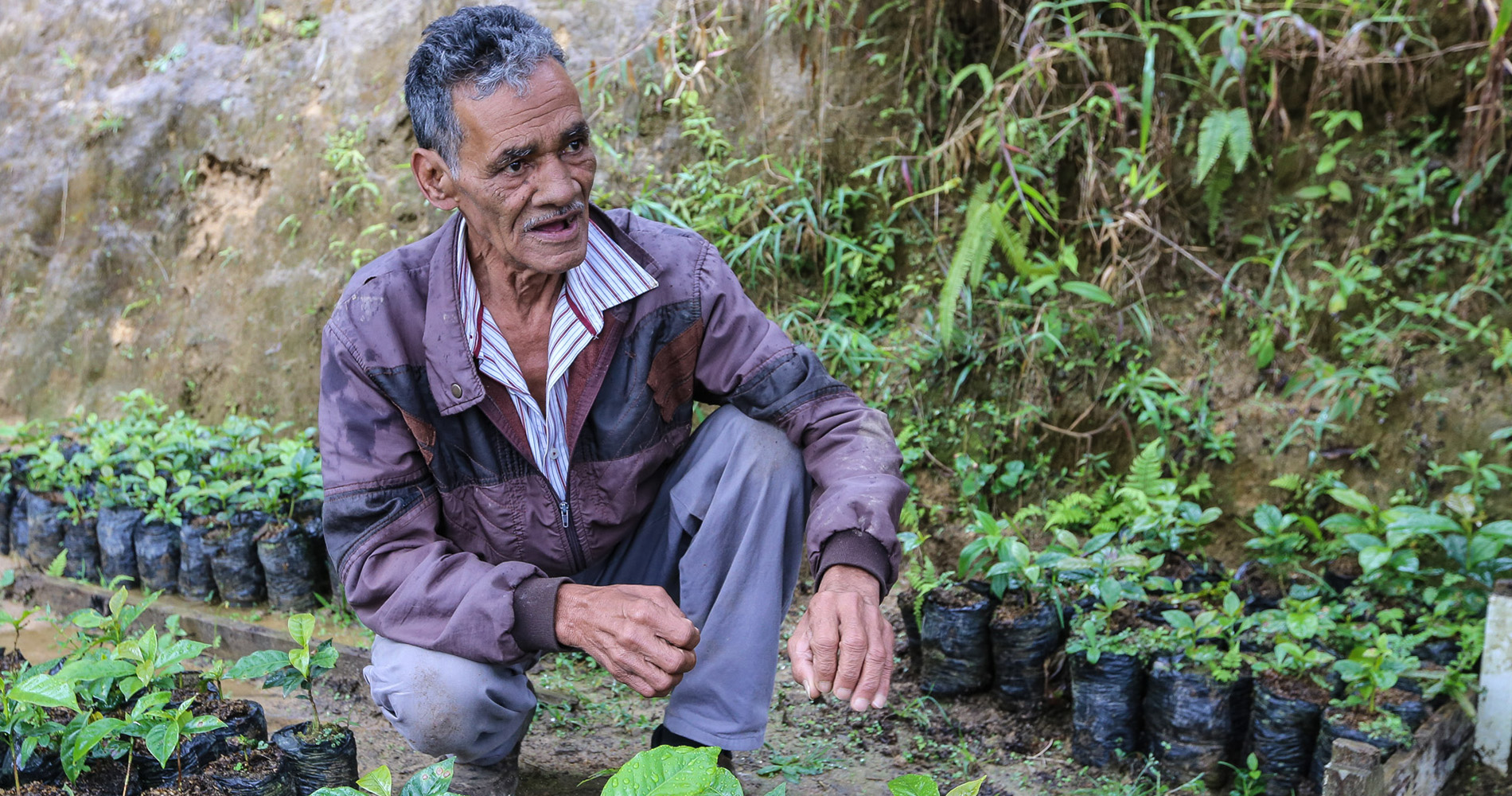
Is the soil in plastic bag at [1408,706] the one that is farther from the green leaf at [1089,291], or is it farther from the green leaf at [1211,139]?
the green leaf at [1211,139]

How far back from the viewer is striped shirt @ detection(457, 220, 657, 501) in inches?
84.0

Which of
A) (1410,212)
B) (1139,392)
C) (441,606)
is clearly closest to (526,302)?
(441,606)

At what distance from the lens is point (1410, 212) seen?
11.4ft

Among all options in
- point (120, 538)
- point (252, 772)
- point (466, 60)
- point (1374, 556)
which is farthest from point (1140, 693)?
point (120, 538)

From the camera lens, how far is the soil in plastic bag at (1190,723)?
241 cm

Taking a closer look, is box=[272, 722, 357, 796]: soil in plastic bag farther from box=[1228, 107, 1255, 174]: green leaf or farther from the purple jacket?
box=[1228, 107, 1255, 174]: green leaf

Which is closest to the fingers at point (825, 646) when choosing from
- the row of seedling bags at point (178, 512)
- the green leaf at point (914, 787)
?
the green leaf at point (914, 787)

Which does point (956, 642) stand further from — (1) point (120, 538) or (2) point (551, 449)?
(1) point (120, 538)

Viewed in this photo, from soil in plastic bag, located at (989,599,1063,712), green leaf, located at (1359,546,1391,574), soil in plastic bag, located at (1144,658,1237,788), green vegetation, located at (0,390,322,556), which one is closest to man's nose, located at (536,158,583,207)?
soil in plastic bag, located at (989,599,1063,712)

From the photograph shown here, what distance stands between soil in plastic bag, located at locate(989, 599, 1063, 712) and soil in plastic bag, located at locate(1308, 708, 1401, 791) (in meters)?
0.64

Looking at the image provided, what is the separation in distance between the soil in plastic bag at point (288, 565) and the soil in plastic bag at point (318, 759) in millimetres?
1542

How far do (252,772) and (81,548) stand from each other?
99.9 inches

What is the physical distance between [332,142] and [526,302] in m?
3.74

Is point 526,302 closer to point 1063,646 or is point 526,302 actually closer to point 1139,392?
point 1063,646
